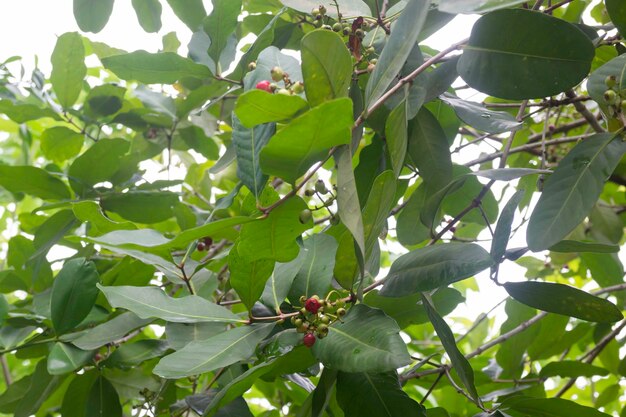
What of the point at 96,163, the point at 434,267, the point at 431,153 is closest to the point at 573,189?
the point at 434,267

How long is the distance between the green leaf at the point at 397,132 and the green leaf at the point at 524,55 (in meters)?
0.15

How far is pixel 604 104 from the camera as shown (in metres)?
1.05

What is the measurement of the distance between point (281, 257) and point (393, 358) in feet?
0.78

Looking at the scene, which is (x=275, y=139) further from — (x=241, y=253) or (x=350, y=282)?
(x=350, y=282)

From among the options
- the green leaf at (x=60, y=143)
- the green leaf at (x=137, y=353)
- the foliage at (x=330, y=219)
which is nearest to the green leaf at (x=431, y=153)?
the foliage at (x=330, y=219)

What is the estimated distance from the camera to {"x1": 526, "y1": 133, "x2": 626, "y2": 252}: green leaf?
941 mm

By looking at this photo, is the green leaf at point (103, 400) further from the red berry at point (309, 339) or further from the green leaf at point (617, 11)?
the green leaf at point (617, 11)

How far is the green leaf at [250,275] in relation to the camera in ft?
3.65

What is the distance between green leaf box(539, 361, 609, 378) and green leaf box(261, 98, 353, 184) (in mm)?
1044

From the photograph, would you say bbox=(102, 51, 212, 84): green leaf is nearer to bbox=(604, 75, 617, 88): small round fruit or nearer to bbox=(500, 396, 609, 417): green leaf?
bbox=(604, 75, 617, 88): small round fruit

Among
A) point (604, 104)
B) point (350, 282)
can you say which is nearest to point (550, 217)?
point (604, 104)

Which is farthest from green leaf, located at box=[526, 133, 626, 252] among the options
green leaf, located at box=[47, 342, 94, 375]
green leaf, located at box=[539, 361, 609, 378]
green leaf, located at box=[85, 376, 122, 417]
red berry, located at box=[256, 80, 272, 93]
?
green leaf, located at box=[85, 376, 122, 417]

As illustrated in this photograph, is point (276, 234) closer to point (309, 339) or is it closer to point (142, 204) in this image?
point (309, 339)

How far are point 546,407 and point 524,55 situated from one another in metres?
0.63
